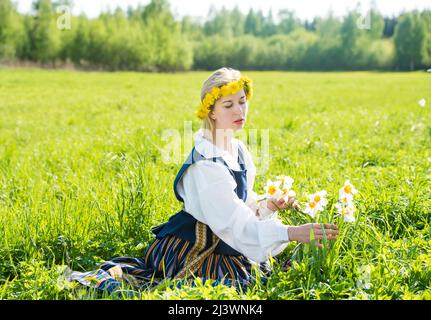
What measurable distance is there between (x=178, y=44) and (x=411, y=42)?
2284 centimetres

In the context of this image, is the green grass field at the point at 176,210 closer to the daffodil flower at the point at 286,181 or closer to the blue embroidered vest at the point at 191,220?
the daffodil flower at the point at 286,181

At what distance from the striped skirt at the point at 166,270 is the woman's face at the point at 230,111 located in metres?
0.76

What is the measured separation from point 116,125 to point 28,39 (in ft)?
128

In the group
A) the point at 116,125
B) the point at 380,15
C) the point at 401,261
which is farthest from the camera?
the point at 380,15

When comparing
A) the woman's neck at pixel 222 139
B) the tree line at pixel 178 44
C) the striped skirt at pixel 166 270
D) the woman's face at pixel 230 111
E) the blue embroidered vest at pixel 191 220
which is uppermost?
the tree line at pixel 178 44

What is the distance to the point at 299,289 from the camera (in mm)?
2729

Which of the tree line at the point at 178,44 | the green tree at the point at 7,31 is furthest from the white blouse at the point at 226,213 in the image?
the green tree at the point at 7,31

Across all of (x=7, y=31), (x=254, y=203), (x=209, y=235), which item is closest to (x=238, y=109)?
(x=254, y=203)

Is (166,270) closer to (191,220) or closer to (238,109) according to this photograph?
(191,220)

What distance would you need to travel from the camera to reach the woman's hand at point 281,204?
3.18m

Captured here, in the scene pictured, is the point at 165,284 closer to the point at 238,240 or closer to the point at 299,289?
the point at 238,240
